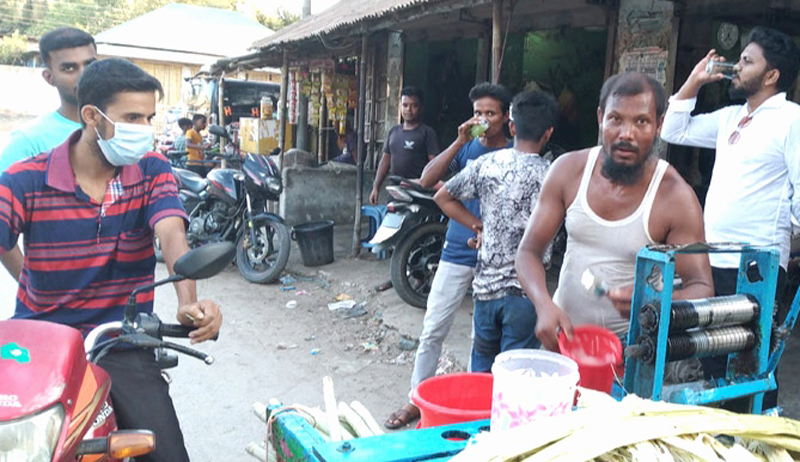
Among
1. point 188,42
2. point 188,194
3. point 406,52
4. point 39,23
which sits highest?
point 39,23

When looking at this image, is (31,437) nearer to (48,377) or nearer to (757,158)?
(48,377)

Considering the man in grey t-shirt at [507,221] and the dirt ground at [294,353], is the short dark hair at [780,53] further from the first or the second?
the dirt ground at [294,353]

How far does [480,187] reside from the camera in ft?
11.3

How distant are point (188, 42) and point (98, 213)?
74.9 feet

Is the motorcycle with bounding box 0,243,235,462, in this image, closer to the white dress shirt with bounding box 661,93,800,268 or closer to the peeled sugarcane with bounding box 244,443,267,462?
the peeled sugarcane with bounding box 244,443,267,462

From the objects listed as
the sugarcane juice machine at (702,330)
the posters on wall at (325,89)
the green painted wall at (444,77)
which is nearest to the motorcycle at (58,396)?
the sugarcane juice machine at (702,330)

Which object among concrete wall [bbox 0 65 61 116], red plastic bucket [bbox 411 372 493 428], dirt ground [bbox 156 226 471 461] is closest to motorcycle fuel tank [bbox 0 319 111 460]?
red plastic bucket [bbox 411 372 493 428]

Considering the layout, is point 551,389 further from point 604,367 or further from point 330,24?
point 330,24

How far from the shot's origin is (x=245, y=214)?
25.4 ft

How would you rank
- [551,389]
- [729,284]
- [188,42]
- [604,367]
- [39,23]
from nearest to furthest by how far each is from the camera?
[551,389] → [604,367] → [729,284] → [188,42] → [39,23]

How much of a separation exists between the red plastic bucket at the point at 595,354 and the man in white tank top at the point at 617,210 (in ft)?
0.57

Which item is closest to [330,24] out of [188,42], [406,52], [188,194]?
[406,52]

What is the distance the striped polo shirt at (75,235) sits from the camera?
226cm

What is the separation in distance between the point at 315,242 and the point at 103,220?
5.74 meters
